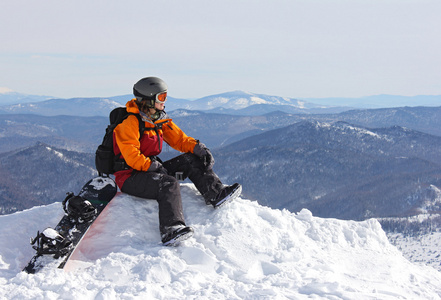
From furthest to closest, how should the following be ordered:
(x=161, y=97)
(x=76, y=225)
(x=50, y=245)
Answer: (x=161, y=97), (x=76, y=225), (x=50, y=245)

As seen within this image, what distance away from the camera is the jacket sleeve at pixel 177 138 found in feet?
25.1

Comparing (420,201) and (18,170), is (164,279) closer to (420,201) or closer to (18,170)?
(420,201)

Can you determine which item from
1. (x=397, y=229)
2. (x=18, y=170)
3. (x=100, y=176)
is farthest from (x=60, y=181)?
(x=100, y=176)

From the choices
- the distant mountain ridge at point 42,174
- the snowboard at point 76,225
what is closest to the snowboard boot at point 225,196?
the snowboard at point 76,225

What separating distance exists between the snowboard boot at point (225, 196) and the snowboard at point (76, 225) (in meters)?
1.96

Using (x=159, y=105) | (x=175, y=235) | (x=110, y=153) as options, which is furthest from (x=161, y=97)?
(x=175, y=235)

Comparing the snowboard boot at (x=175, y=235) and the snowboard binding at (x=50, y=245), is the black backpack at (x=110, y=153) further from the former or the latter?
the snowboard binding at (x=50, y=245)

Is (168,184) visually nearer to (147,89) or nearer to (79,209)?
(79,209)

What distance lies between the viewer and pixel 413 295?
18.1ft

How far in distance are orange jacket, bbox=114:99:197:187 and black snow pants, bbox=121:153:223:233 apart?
0.67 ft

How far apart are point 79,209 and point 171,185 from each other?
1591 millimetres

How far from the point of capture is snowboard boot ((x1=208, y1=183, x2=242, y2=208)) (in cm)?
676

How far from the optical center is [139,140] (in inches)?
266

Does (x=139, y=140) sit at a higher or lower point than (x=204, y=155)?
higher
